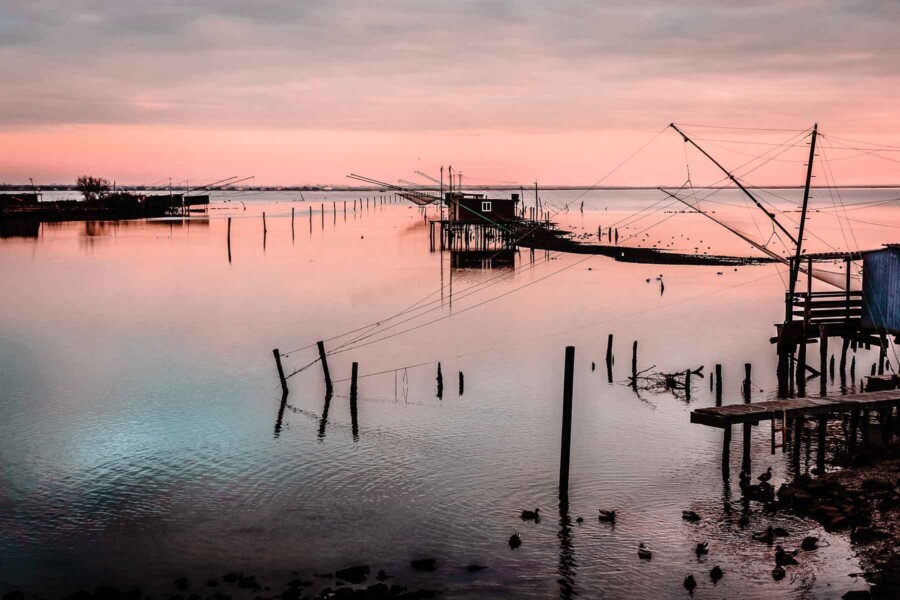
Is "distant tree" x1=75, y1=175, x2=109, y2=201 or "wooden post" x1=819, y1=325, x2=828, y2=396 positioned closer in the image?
"wooden post" x1=819, y1=325, x2=828, y2=396

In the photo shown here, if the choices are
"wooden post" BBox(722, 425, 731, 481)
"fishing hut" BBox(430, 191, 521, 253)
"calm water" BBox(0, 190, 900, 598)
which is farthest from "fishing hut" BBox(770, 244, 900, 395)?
"fishing hut" BBox(430, 191, 521, 253)

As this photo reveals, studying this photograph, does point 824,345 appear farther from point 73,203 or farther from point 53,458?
point 73,203

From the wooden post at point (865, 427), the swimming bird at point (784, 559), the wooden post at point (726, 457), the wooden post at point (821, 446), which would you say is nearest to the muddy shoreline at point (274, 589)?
the swimming bird at point (784, 559)

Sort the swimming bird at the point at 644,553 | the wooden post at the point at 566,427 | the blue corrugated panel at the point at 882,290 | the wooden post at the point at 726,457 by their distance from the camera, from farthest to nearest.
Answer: the blue corrugated panel at the point at 882,290
the wooden post at the point at 726,457
the wooden post at the point at 566,427
the swimming bird at the point at 644,553

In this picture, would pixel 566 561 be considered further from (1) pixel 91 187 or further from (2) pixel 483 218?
(1) pixel 91 187

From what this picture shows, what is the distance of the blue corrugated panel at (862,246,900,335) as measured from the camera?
31.4 metres

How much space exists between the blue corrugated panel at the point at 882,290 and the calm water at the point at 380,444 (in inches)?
156

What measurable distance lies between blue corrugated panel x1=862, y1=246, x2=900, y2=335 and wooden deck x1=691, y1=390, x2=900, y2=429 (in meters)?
7.45

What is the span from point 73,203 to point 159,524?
143m

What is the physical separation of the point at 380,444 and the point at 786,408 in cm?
1262

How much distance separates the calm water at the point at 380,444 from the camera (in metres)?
19.8

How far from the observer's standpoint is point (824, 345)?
3272 centimetres

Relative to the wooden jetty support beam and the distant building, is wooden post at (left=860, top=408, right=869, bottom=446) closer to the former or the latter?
the wooden jetty support beam

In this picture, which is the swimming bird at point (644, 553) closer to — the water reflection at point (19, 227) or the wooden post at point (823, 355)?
the wooden post at point (823, 355)
